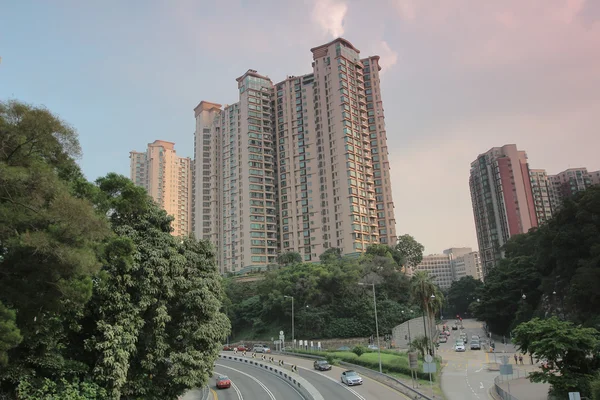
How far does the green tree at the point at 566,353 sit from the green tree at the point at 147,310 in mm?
19154

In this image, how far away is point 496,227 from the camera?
5738 inches

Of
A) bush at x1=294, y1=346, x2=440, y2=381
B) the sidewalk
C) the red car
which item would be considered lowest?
the sidewalk

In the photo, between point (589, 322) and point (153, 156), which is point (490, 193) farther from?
point (153, 156)

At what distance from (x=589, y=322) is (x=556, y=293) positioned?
1742cm

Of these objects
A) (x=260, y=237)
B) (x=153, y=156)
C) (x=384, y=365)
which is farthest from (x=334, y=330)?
(x=153, y=156)

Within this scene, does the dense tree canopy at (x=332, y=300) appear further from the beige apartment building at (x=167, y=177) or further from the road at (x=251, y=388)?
the beige apartment building at (x=167, y=177)

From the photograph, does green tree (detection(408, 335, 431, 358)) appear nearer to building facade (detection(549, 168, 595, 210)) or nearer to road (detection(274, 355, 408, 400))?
road (detection(274, 355, 408, 400))

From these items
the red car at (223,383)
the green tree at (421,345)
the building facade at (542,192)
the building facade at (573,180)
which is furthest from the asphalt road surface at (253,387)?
the building facade at (573,180)

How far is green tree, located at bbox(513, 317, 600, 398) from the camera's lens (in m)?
24.8

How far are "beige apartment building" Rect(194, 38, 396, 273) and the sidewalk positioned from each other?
6823 cm

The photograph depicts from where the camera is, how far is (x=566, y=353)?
1016 inches

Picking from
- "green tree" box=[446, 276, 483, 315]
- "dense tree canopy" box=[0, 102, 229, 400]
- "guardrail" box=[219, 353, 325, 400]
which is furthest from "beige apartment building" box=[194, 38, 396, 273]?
"dense tree canopy" box=[0, 102, 229, 400]

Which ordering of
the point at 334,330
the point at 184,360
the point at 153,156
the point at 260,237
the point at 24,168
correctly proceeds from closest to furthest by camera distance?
the point at 24,168
the point at 184,360
the point at 334,330
the point at 260,237
the point at 153,156

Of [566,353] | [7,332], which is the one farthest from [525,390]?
[7,332]
